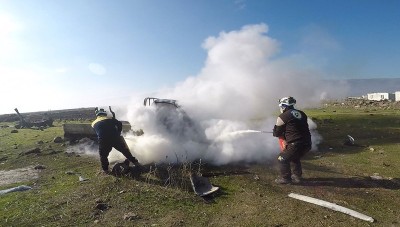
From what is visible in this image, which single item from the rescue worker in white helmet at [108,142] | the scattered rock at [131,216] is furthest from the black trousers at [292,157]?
the rescue worker in white helmet at [108,142]


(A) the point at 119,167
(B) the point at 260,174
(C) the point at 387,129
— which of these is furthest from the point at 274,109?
(A) the point at 119,167

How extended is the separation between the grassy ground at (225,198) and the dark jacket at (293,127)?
1.22m

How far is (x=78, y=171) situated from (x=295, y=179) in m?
7.57

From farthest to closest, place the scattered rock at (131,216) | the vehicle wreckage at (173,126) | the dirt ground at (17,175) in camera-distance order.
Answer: the dirt ground at (17,175)
the vehicle wreckage at (173,126)
the scattered rock at (131,216)

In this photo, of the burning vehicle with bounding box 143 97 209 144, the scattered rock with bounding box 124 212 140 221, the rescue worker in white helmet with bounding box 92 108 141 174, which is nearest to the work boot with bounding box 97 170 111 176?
the rescue worker in white helmet with bounding box 92 108 141 174

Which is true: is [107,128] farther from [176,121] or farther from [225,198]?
[225,198]

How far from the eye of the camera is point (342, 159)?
1170cm

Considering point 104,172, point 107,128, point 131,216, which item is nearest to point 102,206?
point 131,216

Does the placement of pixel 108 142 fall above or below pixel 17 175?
above

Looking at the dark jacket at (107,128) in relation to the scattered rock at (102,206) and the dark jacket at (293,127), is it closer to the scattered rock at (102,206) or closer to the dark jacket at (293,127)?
the scattered rock at (102,206)

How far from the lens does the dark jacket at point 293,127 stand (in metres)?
9.19

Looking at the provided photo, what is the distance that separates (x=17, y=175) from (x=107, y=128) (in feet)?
14.1

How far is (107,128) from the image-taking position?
1109 cm

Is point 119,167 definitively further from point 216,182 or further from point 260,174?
point 260,174
